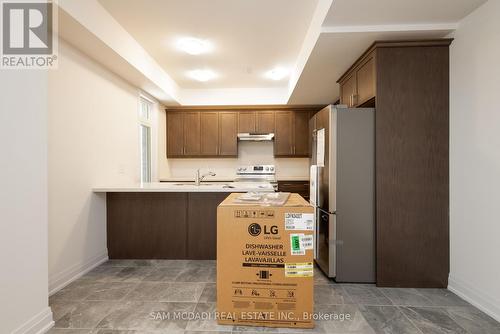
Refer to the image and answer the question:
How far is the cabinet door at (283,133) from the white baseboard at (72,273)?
142 inches

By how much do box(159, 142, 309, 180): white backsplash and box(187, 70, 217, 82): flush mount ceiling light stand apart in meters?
1.70

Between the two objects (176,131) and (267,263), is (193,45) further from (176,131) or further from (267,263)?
(267,263)

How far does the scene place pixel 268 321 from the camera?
1729mm

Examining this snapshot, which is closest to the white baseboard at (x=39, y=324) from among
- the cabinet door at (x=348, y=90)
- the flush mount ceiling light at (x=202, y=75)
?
the cabinet door at (x=348, y=90)

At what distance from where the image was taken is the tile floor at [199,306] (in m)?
1.76

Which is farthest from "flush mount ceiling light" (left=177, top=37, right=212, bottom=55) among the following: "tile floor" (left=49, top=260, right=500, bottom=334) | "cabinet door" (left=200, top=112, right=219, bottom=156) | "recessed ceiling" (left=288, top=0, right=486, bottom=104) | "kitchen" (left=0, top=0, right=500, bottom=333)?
"tile floor" (left=49, top=260, right=500, bottom=334)

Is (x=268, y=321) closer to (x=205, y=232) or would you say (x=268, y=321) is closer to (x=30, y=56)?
(x=205, y=232)

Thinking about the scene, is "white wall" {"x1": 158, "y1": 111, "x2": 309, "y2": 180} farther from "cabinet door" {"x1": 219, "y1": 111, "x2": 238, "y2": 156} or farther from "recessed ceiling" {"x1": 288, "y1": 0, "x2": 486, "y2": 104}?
"recessed ceiling" {"x1": 288, "y1": 0, "x2": 486, "y2": 104}

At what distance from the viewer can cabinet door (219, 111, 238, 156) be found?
524 centimetres

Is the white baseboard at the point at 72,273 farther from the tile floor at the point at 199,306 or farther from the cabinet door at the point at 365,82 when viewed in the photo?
the cabinet door at the point at 365,82

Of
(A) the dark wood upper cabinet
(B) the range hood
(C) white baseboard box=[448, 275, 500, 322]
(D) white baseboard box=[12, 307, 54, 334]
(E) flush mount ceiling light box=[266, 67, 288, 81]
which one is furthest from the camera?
(B) the range hood

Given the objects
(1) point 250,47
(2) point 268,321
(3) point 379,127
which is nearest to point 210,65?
(1) point 250,47

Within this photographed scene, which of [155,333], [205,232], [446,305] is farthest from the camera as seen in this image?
[205,232]

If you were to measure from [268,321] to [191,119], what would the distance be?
4.34 meters
